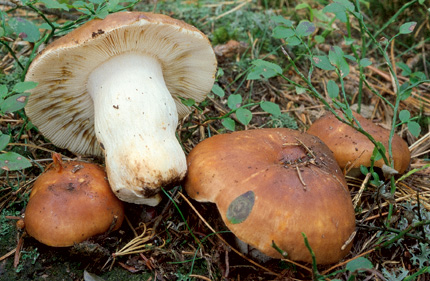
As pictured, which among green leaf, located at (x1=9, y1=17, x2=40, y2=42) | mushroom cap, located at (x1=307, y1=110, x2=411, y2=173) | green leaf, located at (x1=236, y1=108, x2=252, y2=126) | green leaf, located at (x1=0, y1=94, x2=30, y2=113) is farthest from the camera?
mushroom cap, located at (x1=307, y1=110, x2=411, y2=173)

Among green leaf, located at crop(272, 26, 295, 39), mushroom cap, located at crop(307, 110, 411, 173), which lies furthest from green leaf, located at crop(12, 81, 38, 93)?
mushroom cap, located at crop(307, 110, 411, 173)

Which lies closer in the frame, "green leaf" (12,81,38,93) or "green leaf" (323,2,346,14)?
"green leaf" (12,81,38,93)

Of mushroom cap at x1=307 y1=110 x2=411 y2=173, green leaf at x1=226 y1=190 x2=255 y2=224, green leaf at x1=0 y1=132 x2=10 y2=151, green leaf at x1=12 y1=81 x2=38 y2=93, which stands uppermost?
green leaf at x1=12 y1=81 x2=38 y2=93

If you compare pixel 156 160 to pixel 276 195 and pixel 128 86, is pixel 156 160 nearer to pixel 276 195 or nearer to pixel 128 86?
pixel 128 86

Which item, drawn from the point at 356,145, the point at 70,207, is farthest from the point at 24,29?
the point at 356,145

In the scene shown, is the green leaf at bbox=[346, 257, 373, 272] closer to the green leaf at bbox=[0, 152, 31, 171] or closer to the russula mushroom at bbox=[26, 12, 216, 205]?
the russula mushroom at bbox=[26, 12, 216, 205]

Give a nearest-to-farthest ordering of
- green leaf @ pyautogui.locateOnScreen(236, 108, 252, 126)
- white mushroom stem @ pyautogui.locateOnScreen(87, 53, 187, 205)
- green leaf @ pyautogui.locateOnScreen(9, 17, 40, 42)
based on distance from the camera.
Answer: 1. white mushroom stem @ pyautogui.locateOnScreen(87, 53, 187, 205)
2. green leaf @ pyautogui.locateOnScreen(9, 17, 40, 42)
3. green leaf @ pyautogui.locateOnScreen(236, 108, 252, 126)

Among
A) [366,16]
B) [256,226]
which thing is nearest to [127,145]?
[256,226]

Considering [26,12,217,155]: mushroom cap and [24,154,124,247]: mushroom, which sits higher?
[26,12,217,155]: mushroom cap
